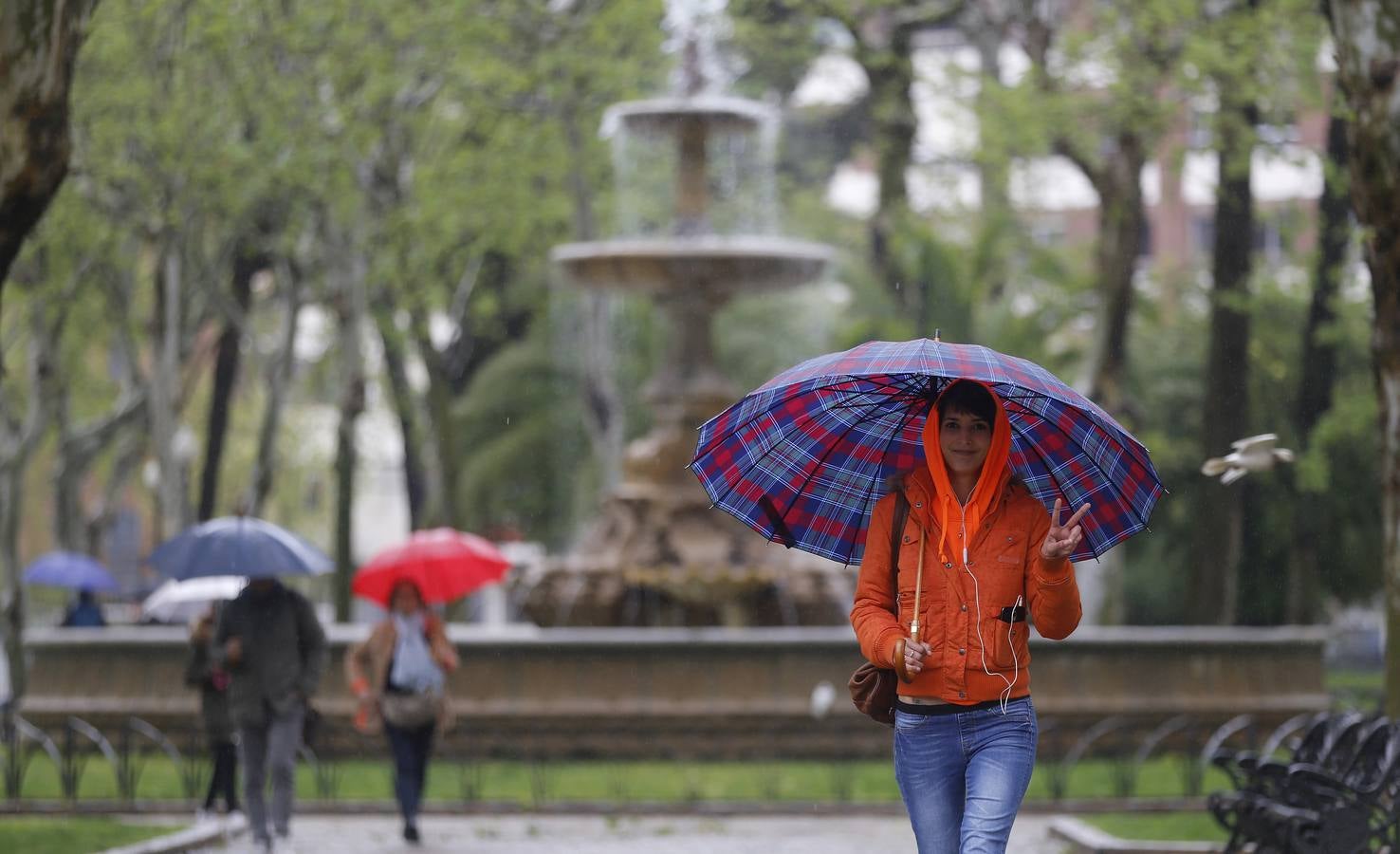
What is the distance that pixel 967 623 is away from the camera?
5.93 meters

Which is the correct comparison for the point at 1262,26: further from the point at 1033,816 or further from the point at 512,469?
the point at 512,469

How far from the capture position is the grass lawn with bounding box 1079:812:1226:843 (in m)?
12.6

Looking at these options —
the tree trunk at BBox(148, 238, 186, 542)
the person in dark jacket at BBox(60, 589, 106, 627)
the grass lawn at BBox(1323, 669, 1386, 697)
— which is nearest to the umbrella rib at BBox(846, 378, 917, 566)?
the person in dark jacket at BBox(60, 589, 106, 627)

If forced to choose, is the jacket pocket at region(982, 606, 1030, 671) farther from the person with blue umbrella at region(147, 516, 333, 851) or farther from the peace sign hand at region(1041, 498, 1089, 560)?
the person with blue umbrella at region(147, 516, 333, 851)

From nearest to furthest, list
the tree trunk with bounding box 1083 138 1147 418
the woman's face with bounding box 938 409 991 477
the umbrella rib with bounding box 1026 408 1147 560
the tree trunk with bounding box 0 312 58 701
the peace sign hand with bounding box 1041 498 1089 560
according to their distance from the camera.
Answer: the peace sign hand with bounding box 1041 498 1089 560, the woman's face with bounding box 938 409 991 477, the umbrella rib with bounding box 1026 408 1147 560, the tree trunk with bounding box 1083 138 1147 418, the tree trunk with bounding box 0 312 58 701

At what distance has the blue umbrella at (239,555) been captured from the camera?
39.4 feet

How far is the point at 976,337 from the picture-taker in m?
30.8

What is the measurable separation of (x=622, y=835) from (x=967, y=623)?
797 centimetres

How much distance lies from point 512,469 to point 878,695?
30.9 metres

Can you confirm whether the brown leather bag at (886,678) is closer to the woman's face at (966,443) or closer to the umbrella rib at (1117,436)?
the woman's face at (966,443)

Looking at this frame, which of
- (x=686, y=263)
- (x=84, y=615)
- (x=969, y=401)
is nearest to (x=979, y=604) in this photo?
(x=969, y=401)

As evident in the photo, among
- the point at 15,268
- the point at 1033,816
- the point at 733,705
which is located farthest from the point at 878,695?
the point at 15,268

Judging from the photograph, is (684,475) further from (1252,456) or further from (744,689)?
(1252,456)

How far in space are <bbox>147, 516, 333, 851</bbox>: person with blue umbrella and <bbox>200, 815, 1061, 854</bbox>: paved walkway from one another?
43 cm
